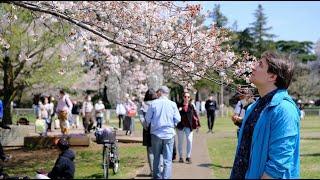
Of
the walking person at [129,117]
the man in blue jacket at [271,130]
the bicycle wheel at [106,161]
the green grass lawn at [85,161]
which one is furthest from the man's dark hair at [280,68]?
the walking person at [129,117]

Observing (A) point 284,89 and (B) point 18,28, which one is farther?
(B) point 18,28

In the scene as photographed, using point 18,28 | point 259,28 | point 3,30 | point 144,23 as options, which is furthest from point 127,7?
point 259,28

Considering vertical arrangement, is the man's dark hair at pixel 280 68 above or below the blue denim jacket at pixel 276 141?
above

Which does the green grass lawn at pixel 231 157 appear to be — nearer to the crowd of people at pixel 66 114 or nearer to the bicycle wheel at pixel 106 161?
the bicycle wheel at pixel 106 161

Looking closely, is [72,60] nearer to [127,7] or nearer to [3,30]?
[3,30]

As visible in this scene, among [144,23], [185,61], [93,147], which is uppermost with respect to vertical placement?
[144,23]

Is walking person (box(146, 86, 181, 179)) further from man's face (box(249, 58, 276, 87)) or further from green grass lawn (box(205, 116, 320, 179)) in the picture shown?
man's face (box(249, 58, 276, 87))

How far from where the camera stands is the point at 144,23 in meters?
11.0

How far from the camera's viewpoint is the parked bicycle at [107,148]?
1013 centimetres

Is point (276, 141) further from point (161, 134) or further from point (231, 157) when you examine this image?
point (231, 157)

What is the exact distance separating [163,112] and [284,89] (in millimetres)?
5327

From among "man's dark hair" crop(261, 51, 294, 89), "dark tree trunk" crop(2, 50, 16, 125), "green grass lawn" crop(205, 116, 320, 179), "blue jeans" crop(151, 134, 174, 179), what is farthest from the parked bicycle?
"dark tree trunk" crop(2, 50, 16, 125)

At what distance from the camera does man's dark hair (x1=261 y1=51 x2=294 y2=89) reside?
3828mm

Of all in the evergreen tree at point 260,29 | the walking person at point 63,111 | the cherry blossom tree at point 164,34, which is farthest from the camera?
the evergreen tree at point 260,29
